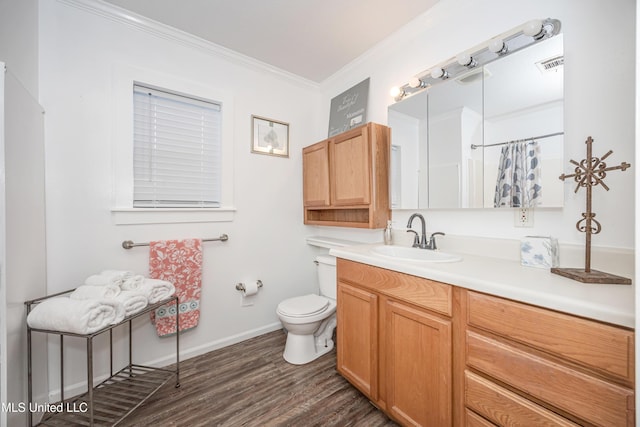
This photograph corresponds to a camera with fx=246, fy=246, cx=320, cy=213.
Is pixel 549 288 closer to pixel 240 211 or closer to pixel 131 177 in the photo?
pixel 240 211

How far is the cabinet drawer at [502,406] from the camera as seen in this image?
2.62 feet

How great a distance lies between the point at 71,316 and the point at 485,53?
8.39ft

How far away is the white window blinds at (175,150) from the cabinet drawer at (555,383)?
202 cm

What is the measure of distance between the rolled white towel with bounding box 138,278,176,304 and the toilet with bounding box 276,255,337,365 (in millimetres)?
763

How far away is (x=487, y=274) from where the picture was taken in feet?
3.40

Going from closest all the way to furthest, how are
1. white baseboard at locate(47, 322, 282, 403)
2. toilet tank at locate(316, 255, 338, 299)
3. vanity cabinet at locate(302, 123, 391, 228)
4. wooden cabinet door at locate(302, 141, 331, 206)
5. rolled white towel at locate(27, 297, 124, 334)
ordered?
1. rolled white towel at locate(27, 297, 124, 334)
2. white baseboard at locate(47, 322, 282, 403)
3. vanity cabinet at locate(302, 123, 391, 228)
4. toilet tank at locate(316, 255, 338, 299)
5. wooden cabinet door at locate(302, 141, 331, 206)

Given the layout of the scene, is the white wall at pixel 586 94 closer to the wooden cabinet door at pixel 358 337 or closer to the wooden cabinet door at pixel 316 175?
the wooden cabinet door at pixel 358 337

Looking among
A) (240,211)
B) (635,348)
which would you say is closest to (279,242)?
(240,211)

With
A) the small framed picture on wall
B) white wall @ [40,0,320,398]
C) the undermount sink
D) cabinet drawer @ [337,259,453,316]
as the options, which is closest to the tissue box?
the undermount sink

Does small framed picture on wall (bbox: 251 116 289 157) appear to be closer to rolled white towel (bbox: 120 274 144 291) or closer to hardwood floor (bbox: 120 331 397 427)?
rolled white towel (bbox: 120 274 144 291)

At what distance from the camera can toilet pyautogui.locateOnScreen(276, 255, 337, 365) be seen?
1.82m

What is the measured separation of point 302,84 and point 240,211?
1464 mm

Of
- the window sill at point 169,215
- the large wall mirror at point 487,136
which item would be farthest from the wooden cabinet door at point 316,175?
the window sill at point 169,215

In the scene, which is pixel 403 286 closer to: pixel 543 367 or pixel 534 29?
pixel 543 367
